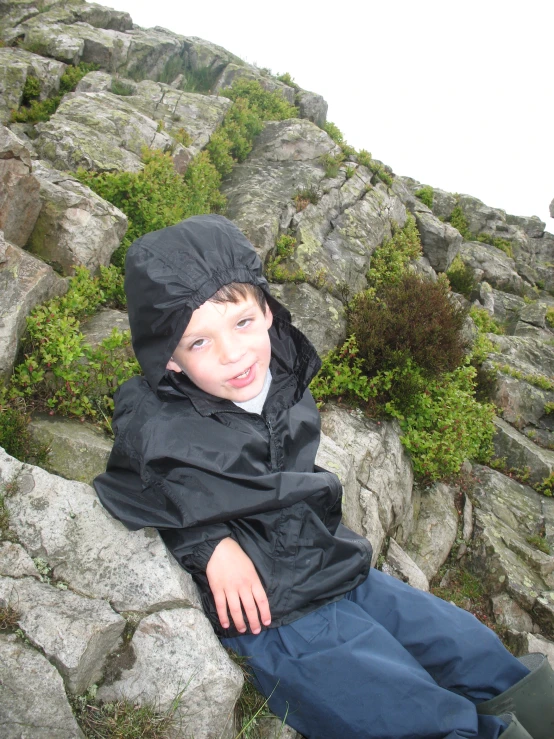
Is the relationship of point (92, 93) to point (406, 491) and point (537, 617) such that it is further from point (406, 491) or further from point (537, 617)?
point (537, 617)

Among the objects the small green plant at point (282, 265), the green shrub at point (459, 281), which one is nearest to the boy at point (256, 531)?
the small green plant at point (282, 265)

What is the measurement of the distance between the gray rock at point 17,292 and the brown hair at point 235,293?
254 cm

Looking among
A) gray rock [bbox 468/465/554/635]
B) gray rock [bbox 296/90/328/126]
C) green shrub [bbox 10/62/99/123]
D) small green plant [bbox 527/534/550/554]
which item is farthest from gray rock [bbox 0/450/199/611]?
gray rock [bbox 296/90/328/126]

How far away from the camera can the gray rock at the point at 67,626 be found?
97.1 inches

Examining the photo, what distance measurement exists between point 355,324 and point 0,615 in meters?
6.34

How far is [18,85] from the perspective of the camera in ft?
31.6

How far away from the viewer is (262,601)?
2.73 m

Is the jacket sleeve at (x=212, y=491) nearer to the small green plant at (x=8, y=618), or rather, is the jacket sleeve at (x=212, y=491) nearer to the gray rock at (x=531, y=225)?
the small green plant at (x=8, y=618)

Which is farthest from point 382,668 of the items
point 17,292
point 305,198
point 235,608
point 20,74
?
point 20,74

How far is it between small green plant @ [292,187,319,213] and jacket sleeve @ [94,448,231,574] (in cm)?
828

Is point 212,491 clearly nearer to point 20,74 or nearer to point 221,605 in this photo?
point 221,605

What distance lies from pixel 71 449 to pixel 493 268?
2074cm

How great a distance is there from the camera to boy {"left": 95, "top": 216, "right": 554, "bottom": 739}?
2623mm

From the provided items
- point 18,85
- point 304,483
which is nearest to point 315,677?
point 304,483
